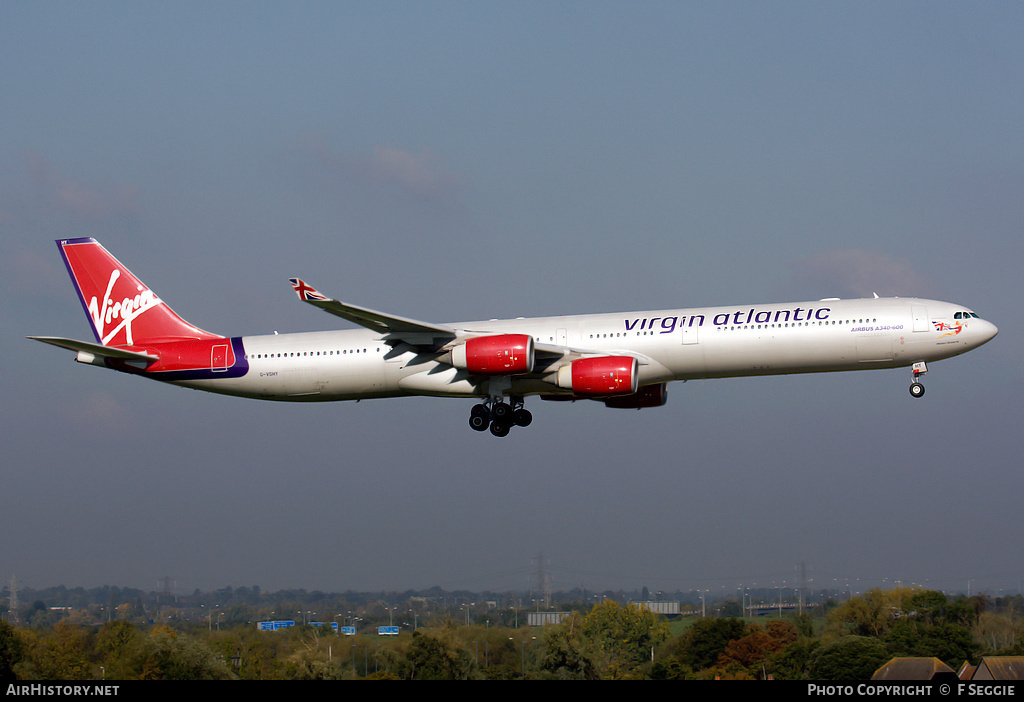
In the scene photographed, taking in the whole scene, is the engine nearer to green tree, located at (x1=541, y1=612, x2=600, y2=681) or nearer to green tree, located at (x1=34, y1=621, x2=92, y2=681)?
green tree, located at (x1=541, y1=612, x2=600, y2=681)

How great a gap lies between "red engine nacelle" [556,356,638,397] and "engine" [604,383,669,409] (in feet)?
14.4

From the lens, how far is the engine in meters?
41.1

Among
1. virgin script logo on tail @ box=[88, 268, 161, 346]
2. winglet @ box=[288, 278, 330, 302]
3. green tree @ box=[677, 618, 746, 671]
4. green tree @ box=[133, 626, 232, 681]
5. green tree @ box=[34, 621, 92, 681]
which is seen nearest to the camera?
winglet @ box=[288, 278, 330, 302]

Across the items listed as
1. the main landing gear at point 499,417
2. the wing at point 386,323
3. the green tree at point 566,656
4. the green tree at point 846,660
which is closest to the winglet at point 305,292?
the wing at point 386,323

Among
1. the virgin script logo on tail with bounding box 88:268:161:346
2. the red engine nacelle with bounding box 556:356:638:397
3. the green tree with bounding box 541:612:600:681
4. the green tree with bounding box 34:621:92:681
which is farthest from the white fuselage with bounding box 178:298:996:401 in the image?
the green tree with bounding box 541:612:600:681

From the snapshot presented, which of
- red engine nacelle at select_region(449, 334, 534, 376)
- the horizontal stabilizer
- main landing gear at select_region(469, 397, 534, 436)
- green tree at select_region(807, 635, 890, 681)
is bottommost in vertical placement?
green tree at select_region(807, 635, 890, 681)

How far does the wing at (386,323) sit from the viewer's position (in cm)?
3416

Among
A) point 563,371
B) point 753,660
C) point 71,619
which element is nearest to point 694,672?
point 753,660

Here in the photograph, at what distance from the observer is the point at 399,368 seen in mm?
39969

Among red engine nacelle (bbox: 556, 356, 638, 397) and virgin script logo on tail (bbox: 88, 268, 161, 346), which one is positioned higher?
virgin script logo on tail (bbox: 88, 268, 161, 346)

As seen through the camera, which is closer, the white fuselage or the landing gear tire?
the white fuselage

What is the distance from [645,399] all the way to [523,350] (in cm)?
748

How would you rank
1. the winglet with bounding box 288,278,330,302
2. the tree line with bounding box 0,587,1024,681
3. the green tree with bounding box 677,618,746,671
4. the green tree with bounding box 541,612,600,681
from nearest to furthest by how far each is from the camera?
the winglet with bounding box 288,278,330,302 → the tree line with bounding box 0,587,1024,681 → the green tree with bounding box 541,612,600,681 → the green tree with bounding box 677,618,746,671
